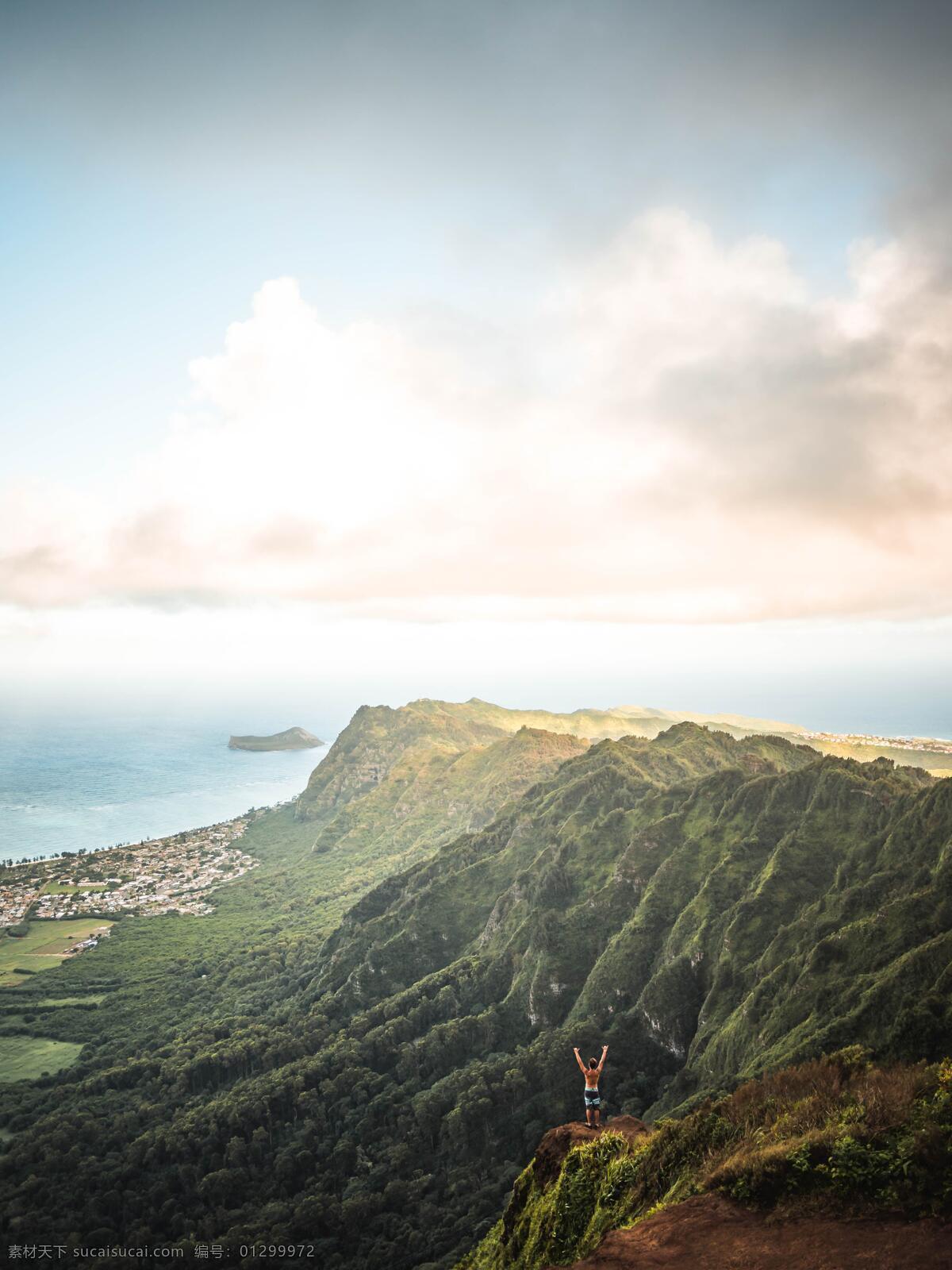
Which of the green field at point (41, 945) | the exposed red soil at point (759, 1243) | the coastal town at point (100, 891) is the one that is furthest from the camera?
the coastal town at point (100, 891)

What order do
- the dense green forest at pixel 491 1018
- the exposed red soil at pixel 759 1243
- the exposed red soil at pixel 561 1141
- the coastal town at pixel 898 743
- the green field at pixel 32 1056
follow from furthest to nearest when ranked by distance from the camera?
the coastal town at pixel 898 743, the green field at pixel 32 1056, the dense green forest at pixel 491 1018, the exposed red soil at pixel 561 1141, the exposed red soil at pixel 759 1243

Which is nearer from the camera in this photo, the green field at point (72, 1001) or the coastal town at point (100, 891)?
the green field at point (72, 1001)

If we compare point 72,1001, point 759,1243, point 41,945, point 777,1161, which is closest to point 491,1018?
point 777,1161

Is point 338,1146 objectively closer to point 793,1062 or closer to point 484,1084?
point 484,1084

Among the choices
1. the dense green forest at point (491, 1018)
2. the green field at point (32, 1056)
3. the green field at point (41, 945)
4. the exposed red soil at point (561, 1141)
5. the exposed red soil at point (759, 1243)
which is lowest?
the green field at point (41, 945)

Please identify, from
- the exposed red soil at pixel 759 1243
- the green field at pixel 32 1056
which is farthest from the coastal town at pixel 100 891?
the exposed red soil at pixel 759 1243

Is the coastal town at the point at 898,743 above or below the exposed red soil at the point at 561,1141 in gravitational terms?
above

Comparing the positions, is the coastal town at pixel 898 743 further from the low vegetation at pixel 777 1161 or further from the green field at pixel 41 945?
the green field at pixel 41 945
